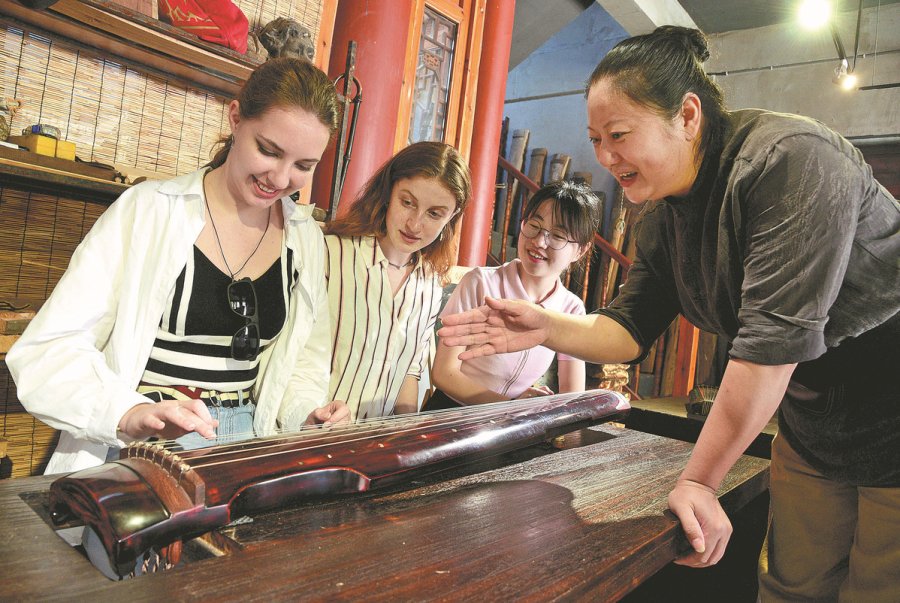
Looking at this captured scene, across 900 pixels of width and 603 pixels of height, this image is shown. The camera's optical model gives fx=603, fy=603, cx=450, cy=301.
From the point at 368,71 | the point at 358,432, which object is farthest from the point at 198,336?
the point at 368,71

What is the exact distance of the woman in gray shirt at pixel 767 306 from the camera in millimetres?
1060

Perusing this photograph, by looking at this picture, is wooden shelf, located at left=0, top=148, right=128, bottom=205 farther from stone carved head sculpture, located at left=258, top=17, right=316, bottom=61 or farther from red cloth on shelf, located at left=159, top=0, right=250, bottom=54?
stone carved head sculpture, located at left=258, top=17, right=316, bottom=61

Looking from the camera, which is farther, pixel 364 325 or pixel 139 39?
pixel 139 39

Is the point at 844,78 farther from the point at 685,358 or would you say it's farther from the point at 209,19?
the point at 209,19

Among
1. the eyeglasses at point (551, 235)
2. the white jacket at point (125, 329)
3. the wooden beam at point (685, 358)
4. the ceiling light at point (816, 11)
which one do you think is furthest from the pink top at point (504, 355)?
the ceiling light at point (816, 11)

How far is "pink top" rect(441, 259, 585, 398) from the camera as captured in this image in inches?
100

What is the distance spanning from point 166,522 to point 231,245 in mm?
1030

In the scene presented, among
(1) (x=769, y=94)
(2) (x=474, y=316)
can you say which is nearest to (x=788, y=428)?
(2) (x=474, y=316)

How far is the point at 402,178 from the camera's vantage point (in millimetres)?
2135

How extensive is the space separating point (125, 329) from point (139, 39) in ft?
5.51

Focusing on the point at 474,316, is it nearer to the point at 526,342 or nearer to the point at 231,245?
the point at 526,342

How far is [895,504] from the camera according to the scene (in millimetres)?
1282

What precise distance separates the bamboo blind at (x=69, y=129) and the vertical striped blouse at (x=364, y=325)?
111cm

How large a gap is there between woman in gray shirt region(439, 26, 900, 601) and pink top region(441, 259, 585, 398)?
3.12 ft
